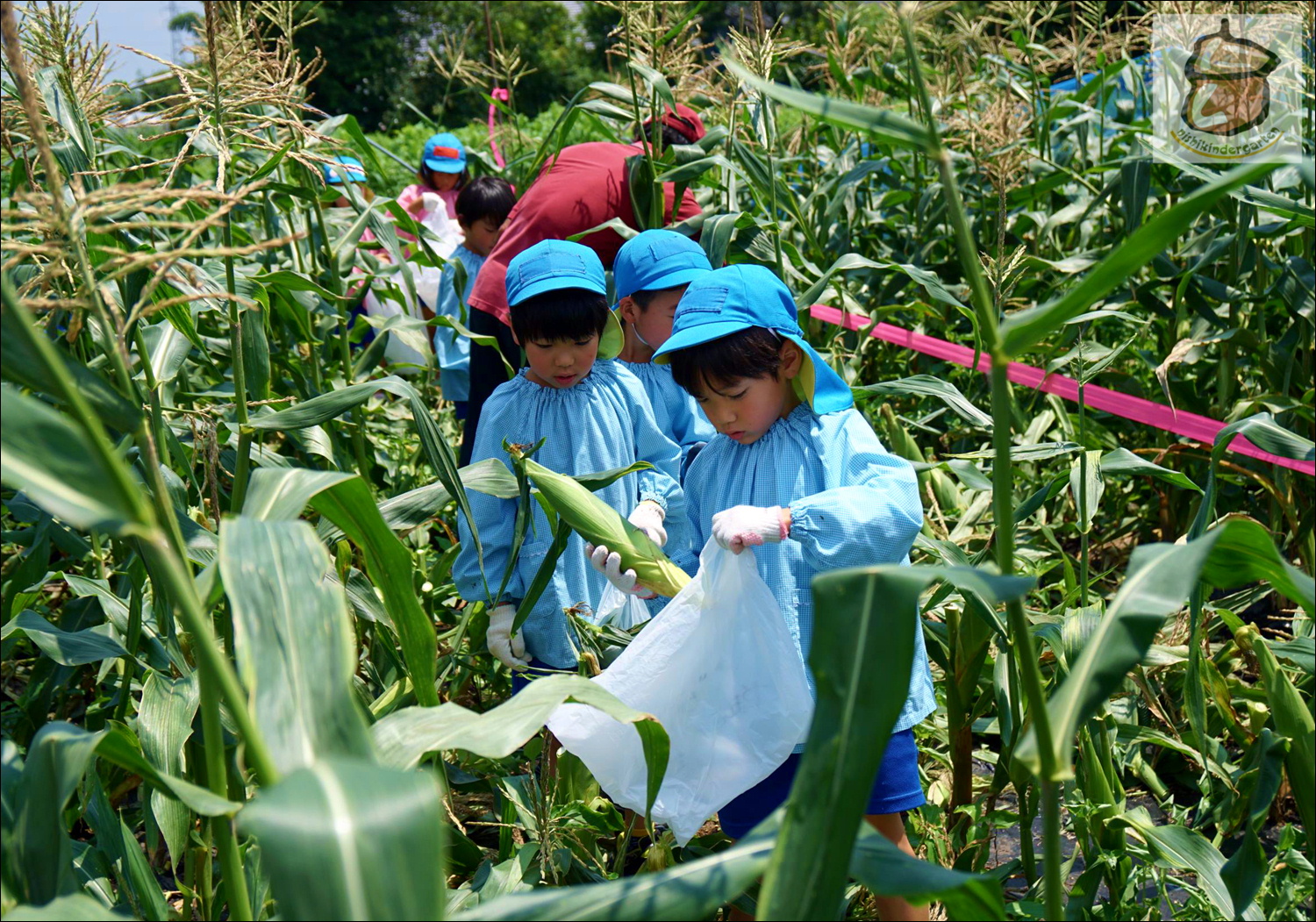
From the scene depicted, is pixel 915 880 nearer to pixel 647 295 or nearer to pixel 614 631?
pixel 614 631

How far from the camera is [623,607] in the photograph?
2.30 m

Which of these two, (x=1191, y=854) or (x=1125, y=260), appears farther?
(x=1191, y=854)

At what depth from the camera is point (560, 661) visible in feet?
7.45

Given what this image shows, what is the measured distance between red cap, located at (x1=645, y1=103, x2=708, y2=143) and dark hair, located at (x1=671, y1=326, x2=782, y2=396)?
1489 millimetres

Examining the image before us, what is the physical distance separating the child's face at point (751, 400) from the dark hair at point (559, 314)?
1.57 ft

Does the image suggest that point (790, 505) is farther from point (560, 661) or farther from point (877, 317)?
point (877, 317)

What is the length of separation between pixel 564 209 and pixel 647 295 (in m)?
0.58

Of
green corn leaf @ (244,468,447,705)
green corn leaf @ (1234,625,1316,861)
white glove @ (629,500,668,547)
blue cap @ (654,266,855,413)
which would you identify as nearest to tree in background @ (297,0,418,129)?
white glove @ (629,500,668,547)

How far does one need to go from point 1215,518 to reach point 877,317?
1.10 m

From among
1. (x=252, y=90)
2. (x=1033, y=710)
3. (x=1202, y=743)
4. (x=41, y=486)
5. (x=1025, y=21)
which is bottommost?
(x=1202, y=743)

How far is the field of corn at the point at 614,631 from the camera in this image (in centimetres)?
95

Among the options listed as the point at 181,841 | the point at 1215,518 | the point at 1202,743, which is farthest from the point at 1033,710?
the point at 1215,518

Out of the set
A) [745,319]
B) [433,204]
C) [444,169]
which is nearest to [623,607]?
[745,319]

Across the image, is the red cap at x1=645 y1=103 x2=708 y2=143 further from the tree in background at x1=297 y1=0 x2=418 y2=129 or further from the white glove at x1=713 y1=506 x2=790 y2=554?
the tree in background at x1=297 y1=0 x2=418 y2=129
